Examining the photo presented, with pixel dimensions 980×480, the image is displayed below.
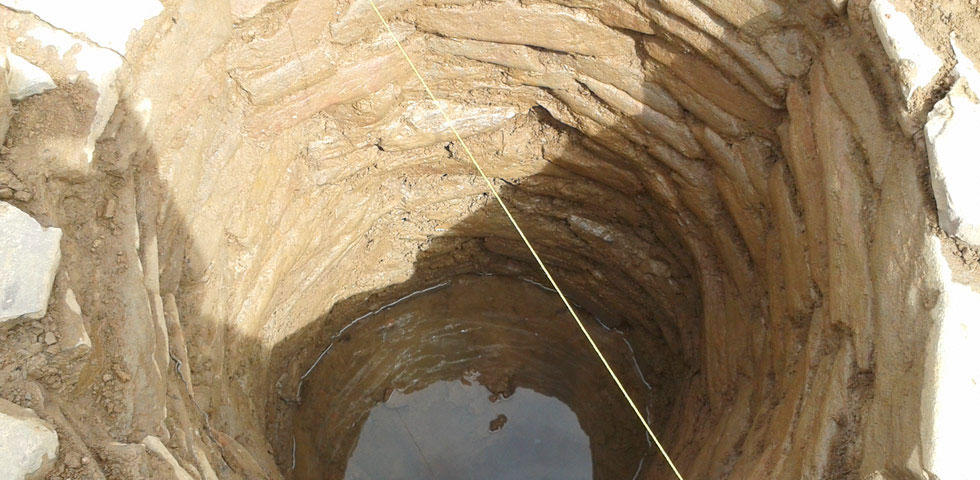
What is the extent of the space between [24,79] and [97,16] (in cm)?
32

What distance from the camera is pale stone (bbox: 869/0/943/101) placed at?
2.20 m

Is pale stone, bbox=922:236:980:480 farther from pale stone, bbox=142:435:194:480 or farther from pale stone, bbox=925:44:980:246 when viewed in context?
pale stone, bbox=142:435:194:480

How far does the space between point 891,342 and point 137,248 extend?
97.9 inches

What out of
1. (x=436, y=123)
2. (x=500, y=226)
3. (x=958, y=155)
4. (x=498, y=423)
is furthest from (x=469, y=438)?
(x=958, y=155)

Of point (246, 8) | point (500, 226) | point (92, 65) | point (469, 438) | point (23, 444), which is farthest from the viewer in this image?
point (469, 438)

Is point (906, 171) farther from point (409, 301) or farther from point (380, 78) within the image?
point (409, 301)

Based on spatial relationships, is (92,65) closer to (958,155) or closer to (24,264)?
(24,264)

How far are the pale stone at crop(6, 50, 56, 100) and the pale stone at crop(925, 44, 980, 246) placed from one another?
108 inches

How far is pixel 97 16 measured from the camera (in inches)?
90.0

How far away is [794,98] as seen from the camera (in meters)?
2.85

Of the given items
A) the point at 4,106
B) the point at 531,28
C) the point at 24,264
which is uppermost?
the point at 531,28

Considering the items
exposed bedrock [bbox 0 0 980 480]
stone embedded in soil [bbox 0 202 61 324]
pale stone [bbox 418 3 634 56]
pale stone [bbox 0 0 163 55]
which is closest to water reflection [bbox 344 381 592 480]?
exposed bedrock [bbox 0 0 980 480]

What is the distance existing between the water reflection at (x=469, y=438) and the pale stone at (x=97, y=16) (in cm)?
332

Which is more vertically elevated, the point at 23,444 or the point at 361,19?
the point at 361,19
